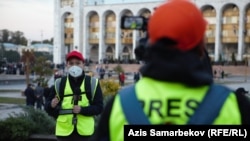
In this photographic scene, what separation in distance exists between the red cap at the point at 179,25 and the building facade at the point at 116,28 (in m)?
66.8

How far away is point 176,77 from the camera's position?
183 cm

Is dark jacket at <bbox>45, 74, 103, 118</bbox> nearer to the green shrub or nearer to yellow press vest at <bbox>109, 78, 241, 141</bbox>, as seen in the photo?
the green shrub

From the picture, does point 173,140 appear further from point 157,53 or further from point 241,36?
point 241,36

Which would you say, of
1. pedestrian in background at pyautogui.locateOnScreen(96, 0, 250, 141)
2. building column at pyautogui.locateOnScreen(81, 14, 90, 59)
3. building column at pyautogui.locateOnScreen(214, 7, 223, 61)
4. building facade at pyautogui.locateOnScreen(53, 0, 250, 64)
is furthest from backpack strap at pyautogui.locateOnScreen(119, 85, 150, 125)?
building column at pyautogui.locateOnScreen(81, 14, 90, 59)

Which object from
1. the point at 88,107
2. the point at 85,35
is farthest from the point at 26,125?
the point at 85,35

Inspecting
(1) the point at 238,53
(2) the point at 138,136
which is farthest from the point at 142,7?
(2) the point at 138,136

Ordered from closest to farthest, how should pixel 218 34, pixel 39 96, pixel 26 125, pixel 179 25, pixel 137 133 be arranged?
pixel 179 25 < pixel 137 133 < pixel 26 125 < pixel 39 96 < pixel 218 34

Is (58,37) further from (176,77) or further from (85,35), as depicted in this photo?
(176,77)

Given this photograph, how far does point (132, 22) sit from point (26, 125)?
218 inches

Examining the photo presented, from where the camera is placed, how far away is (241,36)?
66812 mm

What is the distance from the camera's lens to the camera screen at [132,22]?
2.19m

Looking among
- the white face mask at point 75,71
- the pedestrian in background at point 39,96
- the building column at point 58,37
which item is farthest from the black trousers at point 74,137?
the building column at point 58,37

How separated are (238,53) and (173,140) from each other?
6883 centimetres

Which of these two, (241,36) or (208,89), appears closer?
(208,89)
